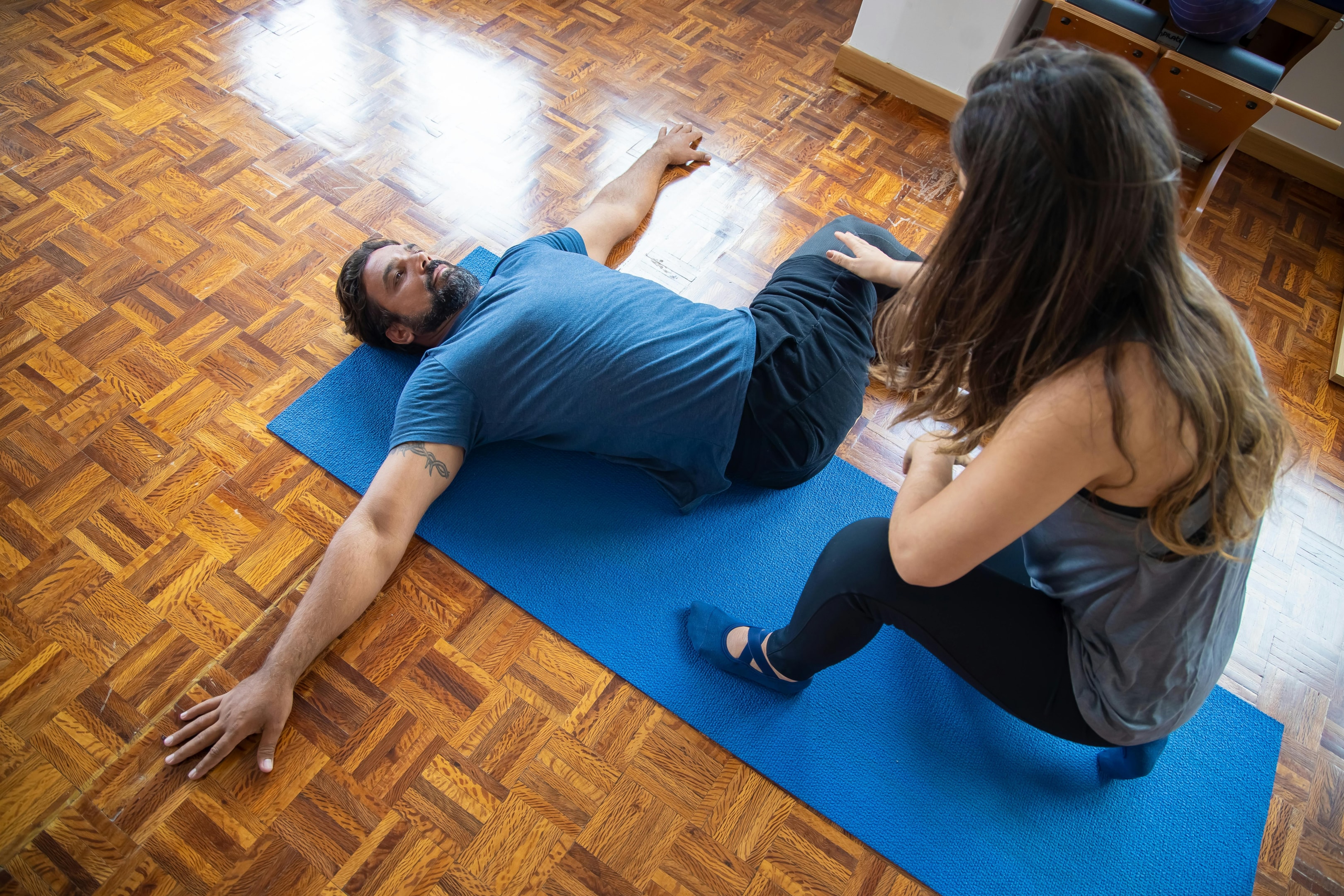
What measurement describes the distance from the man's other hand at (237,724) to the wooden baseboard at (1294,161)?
3.18 m

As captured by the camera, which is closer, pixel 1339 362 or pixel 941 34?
pixel 1339 362

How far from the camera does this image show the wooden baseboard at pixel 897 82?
2547mm

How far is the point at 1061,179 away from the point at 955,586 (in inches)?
23.0

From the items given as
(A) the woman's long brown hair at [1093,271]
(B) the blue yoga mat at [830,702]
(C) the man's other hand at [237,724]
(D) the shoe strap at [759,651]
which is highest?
(A) the woman's long brown hair at [1093,271]

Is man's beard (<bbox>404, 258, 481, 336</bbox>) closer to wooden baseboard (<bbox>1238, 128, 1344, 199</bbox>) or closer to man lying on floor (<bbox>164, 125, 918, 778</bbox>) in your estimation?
man lying on floor (<bbox>164, 125, 918, 778</bbox>)

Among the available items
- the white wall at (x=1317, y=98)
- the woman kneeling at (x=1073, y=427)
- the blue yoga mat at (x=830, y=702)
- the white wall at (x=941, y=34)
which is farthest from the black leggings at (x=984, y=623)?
the white wall at (x=1317, y=98)

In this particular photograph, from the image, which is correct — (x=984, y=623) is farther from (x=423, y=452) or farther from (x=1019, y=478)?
(x=423, y=452)

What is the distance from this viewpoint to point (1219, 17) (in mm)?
1875

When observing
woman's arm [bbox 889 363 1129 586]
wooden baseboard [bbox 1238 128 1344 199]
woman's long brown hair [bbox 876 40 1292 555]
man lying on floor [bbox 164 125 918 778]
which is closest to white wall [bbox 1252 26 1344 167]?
wooden baseboard [bbox 1238 128 1344 199]

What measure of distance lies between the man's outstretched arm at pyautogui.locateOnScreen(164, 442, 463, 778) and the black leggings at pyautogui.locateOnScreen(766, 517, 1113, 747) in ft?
2.53

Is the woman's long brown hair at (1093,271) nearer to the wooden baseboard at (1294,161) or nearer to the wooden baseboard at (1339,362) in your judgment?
the wooden baseboard at (1339,362)

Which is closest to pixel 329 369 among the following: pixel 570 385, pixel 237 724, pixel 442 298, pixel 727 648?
pixel 442 298

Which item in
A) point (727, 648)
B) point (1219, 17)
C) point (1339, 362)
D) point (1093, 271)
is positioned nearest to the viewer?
point (1093, 271)

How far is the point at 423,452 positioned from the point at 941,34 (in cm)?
206
